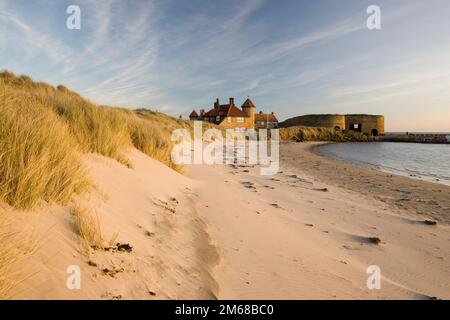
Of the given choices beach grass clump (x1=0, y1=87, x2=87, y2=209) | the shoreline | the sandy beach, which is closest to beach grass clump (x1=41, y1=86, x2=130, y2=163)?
the sandy beach

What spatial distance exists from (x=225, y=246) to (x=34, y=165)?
217cm

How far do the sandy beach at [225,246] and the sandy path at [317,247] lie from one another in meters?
0.02

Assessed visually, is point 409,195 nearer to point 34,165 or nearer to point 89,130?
point 89,130

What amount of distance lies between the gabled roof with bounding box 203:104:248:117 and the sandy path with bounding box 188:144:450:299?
48736mm

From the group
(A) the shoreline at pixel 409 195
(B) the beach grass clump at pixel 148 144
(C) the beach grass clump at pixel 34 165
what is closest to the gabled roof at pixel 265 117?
(A) the shoreline at pixel 409 195

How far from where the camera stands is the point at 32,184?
7.69 ft

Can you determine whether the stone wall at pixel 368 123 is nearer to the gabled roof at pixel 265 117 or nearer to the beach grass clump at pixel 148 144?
the gabled roof at pixel 265 117

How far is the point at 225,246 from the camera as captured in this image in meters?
3.26

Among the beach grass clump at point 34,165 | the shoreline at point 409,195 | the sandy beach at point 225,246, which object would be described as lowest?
the shoreline at point 409,195

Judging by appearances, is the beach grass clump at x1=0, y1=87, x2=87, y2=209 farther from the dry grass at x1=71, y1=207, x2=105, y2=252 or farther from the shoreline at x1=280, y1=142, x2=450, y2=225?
the shoreline at x1=280, y1=142, x2=450, y2=225

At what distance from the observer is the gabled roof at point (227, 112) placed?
5434 centimetres
